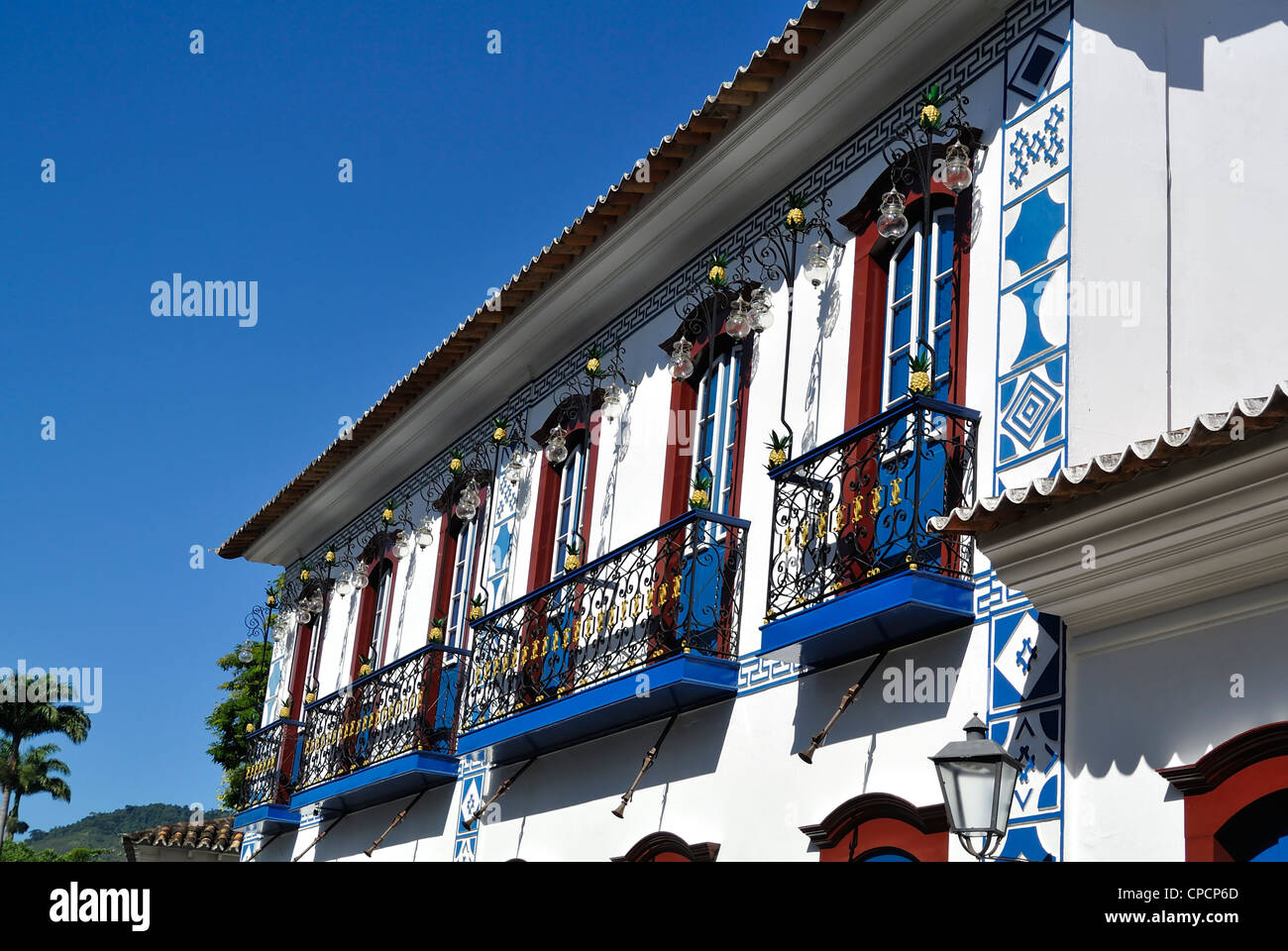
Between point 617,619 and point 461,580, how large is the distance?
158 inches

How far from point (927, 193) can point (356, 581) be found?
8.37 m

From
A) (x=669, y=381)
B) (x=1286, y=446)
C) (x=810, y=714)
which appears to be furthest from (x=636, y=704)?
(x=1286, y=446)

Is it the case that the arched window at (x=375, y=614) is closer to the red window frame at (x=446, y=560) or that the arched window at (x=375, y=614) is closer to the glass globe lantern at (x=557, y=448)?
the red window frame at (x=446, y=560)

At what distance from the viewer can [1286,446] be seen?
4488 mm

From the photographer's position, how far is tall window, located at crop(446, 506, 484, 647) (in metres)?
12.2

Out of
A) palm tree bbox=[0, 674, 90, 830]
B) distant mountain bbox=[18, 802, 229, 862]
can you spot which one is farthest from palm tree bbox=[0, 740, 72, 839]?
distant mountain bbox=[18, 802, 229, 862]

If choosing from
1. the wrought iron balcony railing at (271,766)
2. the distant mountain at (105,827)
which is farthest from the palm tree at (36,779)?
the wrought iron balcony railing at (271,766)

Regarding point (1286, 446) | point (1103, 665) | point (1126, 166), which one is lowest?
point (1103, 665)

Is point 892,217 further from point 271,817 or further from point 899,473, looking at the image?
point 271,817

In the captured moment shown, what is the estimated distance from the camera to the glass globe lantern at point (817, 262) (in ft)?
26.4
